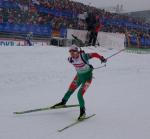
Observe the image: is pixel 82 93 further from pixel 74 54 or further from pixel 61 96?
pixel 61 96

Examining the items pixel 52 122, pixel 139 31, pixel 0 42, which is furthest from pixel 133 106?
pixel 139 31

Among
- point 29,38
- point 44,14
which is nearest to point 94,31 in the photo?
point 44,14

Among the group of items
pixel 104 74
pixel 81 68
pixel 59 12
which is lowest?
pixel 104 74

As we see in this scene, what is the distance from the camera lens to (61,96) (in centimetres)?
991

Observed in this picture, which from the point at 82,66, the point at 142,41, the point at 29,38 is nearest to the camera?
the point at 82,66

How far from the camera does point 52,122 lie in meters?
7.03

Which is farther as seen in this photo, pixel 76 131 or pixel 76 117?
pixel 76 117

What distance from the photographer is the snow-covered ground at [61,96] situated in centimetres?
655

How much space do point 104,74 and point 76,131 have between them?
8.31m

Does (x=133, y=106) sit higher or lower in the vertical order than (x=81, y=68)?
lower

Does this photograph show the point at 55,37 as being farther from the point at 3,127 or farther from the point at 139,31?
the point at 3,127

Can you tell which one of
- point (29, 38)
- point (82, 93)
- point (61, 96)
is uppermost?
point (29, 38)

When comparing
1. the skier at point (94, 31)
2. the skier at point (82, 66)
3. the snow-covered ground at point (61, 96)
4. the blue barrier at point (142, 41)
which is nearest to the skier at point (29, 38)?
the snow-covered ground at point (61, 96)

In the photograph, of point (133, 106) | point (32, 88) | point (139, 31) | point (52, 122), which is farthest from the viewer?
point (139, 31)
